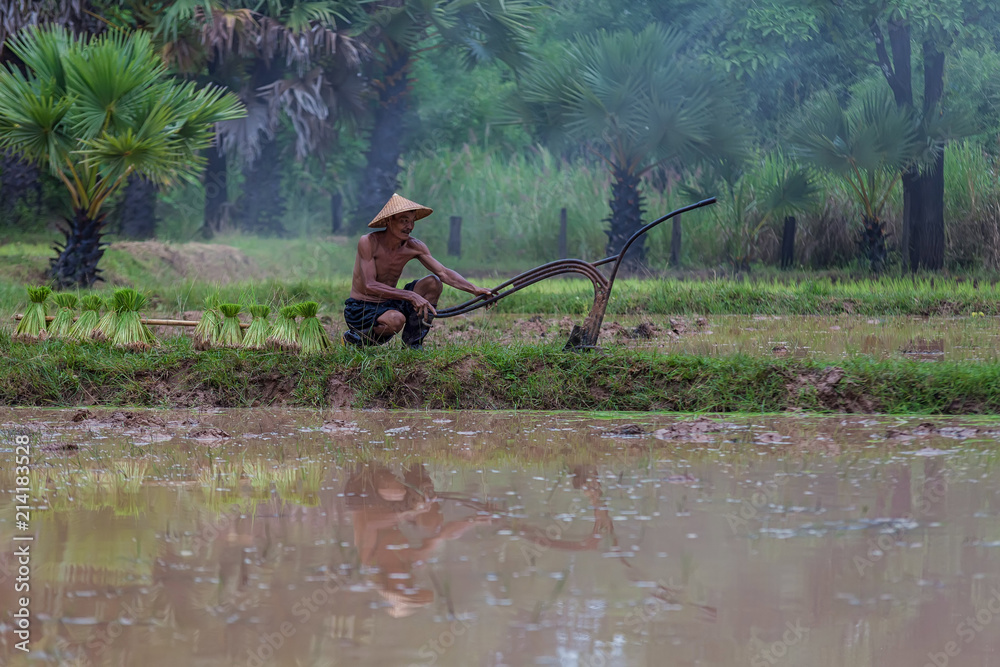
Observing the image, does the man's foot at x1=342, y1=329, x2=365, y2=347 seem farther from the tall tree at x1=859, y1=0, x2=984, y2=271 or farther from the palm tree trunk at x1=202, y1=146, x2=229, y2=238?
the palm tree trunk at x1=202, y1=146, x2=229, y2=238

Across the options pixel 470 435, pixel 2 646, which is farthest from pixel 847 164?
pixel 2 646

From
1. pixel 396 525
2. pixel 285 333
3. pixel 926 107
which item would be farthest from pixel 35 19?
pixel 396 525

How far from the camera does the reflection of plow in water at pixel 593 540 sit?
8.91ft

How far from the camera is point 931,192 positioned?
51.1 feet

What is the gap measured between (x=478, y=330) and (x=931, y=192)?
9595 millimetres

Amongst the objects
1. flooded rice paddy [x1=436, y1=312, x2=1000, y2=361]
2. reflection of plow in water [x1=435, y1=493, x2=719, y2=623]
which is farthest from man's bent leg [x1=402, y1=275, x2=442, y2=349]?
reflection of plow in water [x1=435, y1=493, x2=719, y2=623]

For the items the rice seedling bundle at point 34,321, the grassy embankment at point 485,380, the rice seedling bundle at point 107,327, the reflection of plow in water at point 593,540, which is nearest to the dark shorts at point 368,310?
the grassy embankment at point 485,380

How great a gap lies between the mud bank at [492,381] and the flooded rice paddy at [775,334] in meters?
0.96

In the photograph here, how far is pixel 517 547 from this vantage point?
10.5 ft

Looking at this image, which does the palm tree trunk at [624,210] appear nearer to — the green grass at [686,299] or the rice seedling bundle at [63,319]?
the green grass at [686,299]

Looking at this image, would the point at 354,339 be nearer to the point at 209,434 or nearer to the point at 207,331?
the point at 207,331

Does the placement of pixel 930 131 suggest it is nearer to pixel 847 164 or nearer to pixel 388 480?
pixel 847 164

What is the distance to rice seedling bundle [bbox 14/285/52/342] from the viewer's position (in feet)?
22.9

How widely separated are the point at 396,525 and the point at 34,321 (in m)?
4.45
